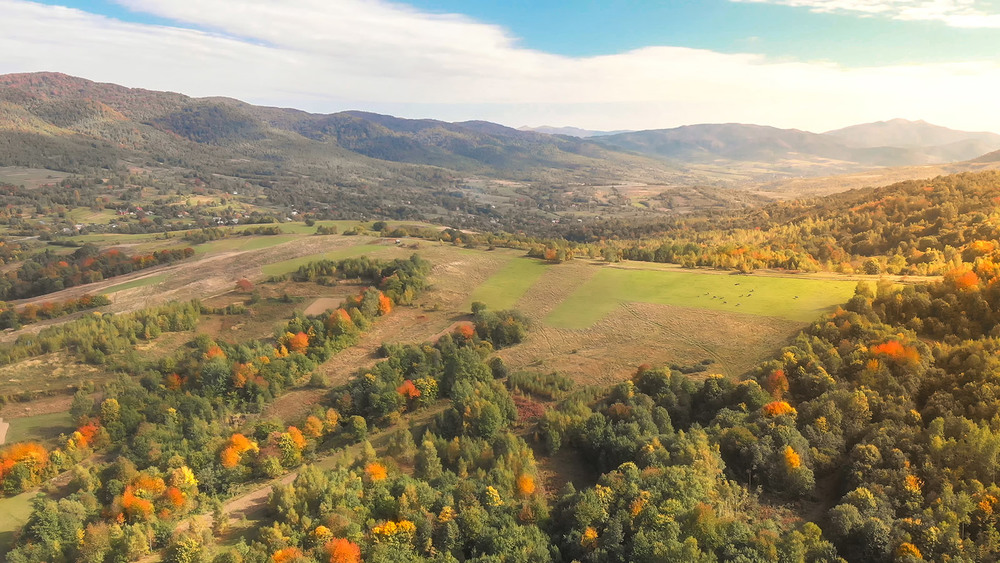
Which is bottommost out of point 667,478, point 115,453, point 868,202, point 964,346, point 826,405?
point 115,453

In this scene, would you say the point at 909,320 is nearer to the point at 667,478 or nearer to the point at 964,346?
the point at 964,346

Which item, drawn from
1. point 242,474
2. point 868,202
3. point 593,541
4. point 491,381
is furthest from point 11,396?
point 868,202

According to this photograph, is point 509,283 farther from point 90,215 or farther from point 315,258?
point 90,215

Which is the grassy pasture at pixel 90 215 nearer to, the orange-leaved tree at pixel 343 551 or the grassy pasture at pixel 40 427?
the grassy pasture at pixel 40 427

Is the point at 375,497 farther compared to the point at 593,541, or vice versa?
the point at 375,497

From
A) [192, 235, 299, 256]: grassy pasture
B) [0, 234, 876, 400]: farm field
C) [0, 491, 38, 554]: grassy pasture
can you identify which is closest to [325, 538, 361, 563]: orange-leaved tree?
[0, 491, 38, 554]: grassy pasture

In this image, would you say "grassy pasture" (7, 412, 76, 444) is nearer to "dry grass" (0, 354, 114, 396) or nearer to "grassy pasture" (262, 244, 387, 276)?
"dry grass" (0, 354, 114, 396)

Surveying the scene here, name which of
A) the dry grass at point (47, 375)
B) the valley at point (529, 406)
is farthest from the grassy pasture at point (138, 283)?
the dry grass at point (47, 375)
